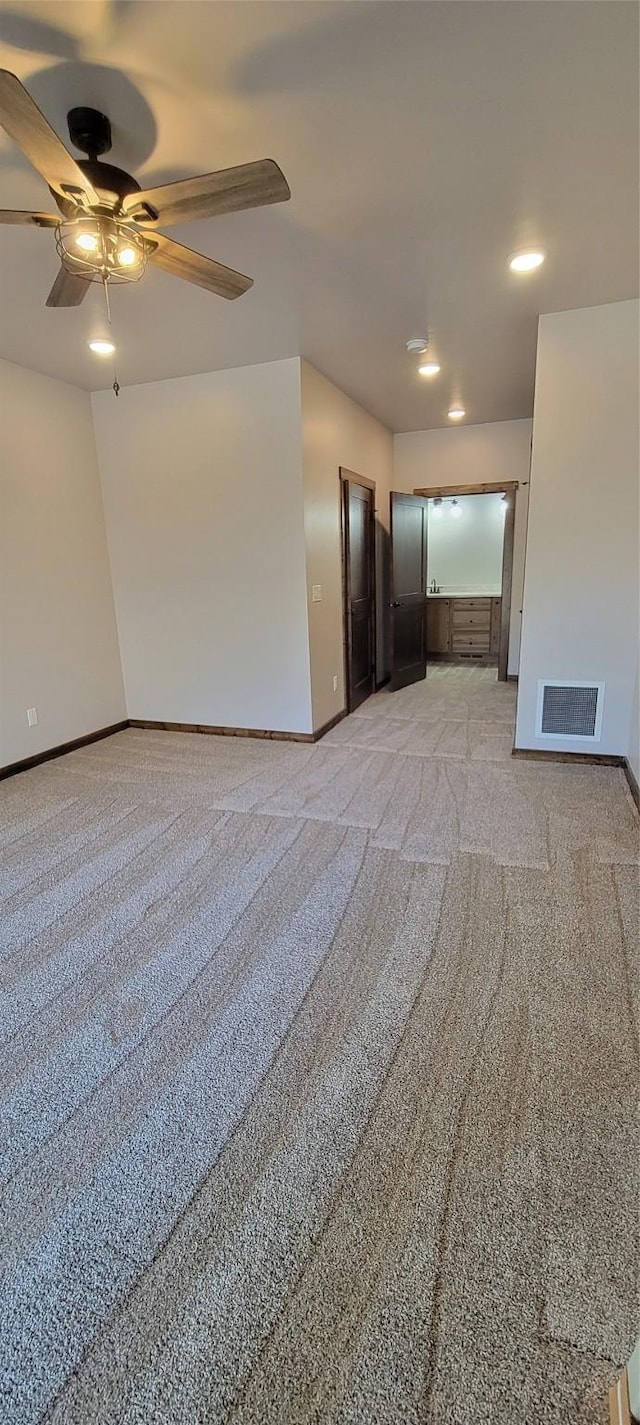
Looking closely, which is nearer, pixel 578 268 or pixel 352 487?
pixel 578 268

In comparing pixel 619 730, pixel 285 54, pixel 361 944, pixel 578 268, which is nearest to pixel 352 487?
pixel 578 268

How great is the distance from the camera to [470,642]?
7285 millimetres

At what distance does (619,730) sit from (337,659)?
7.12 feet

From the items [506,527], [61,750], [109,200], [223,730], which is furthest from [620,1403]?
[506,527]

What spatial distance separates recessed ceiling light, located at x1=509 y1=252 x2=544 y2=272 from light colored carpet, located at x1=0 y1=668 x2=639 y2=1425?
8.69 feet

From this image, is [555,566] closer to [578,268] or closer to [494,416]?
[578,268]

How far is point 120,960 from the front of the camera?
2.07 m

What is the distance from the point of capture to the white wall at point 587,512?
3211mm

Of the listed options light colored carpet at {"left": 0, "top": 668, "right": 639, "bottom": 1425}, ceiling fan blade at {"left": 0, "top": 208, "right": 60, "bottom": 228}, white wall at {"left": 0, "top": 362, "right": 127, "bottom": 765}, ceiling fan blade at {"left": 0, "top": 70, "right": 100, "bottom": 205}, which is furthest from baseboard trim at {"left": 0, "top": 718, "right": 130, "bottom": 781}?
ceiling fan blade at {"left": 0, "top": 70, "right": 100, "bottom": 205}

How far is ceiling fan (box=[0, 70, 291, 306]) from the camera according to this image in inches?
57.7

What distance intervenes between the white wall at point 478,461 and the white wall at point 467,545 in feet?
5.23

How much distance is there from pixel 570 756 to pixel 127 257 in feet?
Result: 11.5

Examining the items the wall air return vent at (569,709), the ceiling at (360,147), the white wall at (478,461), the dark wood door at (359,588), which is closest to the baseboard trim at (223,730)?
the dark wood door at (359,588)

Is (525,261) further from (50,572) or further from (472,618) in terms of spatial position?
(472,618)
